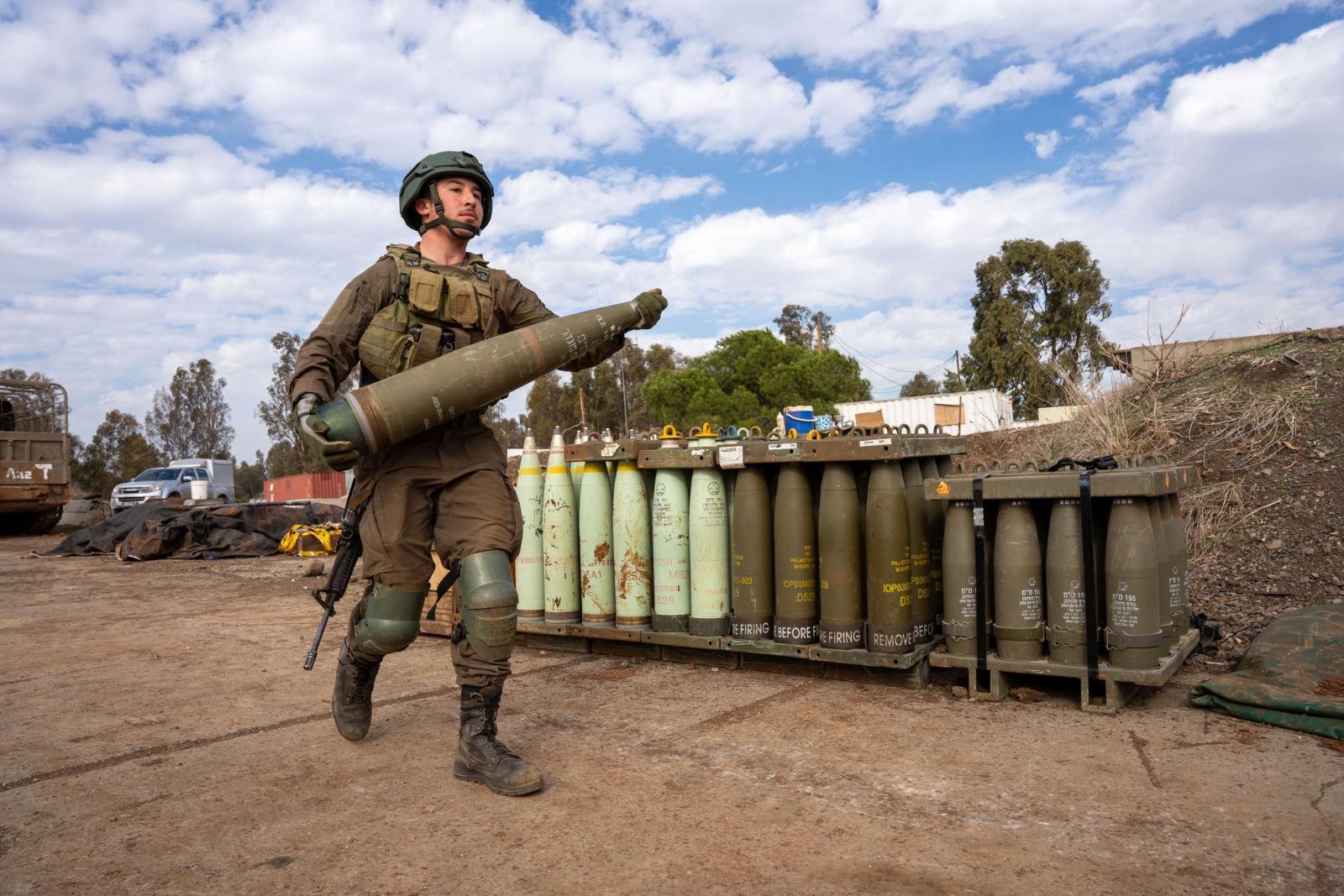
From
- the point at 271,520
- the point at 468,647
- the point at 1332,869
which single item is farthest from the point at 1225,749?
the point at 271,520

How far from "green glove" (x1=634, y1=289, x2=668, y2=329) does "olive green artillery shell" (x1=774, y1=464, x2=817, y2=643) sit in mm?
1185

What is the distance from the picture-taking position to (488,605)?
117 inches

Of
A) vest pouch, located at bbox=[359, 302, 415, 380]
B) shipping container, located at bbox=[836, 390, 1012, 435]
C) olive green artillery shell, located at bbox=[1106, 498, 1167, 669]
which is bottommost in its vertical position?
olive green artillery shell, located at bbox=[1106, 498, 1167, 669]

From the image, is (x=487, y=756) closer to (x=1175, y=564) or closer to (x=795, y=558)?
(x=795, y=558)

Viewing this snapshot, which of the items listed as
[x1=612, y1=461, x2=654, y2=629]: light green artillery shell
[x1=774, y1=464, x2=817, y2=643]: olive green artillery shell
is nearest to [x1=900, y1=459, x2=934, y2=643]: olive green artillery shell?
[x1=774, y1=464, x2=817, y2=643]: olive green artillery shell

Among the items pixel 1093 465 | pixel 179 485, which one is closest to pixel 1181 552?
pixel 1093 465

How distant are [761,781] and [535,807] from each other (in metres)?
0.75

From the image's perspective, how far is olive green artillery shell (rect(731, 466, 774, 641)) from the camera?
4.34m

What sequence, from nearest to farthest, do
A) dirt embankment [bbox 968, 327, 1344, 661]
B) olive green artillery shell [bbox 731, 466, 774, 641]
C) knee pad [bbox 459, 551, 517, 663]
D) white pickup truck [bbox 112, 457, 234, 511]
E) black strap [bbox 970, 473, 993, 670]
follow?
knee pad [bbox 459, 551, 517, 663], black strap [bbox 970, 473, 993, 670], olive green artillery shell [bbox 731, 466, 774, 641], dirt embankment [bbox 968, 327, 1344, 661], white pickup truck [bbox 112, 457, 234, 511]

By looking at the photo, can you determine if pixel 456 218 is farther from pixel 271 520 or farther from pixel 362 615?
pixel 271 520

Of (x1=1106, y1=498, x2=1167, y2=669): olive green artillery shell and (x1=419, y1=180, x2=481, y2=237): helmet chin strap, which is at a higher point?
(x1=419, y1=180, x2=481, y2=237): helmet chin strap

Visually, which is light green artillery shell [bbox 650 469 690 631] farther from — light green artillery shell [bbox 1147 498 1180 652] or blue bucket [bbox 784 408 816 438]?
light green artillery shell [bbox 1147 498 1180 652]

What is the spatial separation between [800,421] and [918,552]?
42.0 inches

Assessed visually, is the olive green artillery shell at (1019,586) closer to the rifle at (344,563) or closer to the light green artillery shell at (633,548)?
the light green artillery shell at (633,548)
